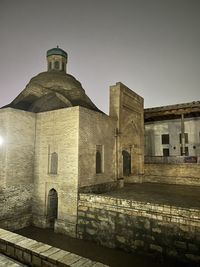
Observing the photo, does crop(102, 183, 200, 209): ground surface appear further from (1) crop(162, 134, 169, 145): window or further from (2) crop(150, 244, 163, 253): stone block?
(1) crop(162, 134, 169, 145): window

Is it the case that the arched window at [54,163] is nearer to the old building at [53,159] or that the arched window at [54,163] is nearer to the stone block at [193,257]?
the old building at [53,159]

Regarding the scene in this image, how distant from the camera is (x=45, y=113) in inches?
412

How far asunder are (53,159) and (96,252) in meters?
4.61

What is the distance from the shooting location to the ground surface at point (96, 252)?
6.48 m

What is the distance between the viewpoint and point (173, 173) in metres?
14.2

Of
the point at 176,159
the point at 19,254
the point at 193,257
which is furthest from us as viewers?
the point at 176,159

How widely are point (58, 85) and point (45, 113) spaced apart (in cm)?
393

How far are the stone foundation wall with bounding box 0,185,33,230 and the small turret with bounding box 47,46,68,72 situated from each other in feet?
31.5

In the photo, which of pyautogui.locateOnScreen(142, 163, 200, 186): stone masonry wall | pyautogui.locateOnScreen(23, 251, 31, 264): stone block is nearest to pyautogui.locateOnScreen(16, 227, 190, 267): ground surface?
pyautogui.locateOnScreen(23, 251, 31, 264): stone block

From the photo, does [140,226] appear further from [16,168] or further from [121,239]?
[16,168]

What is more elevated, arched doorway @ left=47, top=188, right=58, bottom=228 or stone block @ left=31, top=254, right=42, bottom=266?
stone block @ left=31, top=254, right=42, bottom=266

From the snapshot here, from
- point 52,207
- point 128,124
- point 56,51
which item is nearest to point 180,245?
point 52,207

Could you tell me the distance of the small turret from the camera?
614 inches

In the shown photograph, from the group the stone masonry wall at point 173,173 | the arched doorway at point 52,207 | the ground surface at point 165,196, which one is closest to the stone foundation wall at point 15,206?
the arched doorway at point 52,207
